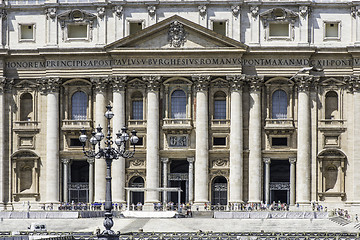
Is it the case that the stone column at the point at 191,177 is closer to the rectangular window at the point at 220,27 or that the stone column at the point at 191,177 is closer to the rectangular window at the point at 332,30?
the rectangular window at the point at 220,27

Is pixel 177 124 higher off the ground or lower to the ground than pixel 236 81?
lower

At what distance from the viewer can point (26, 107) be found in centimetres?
11881

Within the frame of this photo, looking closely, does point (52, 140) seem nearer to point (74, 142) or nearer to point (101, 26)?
point (74, 142)

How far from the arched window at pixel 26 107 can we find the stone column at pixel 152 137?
Result: 483 inches

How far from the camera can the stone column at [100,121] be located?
11556cm

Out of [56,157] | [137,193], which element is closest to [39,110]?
[56,157]

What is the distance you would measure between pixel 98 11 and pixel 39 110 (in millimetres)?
11591

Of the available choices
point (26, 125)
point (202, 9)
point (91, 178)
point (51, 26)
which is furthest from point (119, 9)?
point (91, 178)

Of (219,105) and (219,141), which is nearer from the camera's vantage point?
(219,141)

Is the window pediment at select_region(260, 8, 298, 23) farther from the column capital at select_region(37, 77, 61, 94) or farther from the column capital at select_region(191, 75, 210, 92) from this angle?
the column capital at select_region(37, 77, 61, 94)

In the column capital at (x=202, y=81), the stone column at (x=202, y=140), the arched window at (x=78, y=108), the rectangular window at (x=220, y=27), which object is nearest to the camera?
the stone column at (x=202, y=140)

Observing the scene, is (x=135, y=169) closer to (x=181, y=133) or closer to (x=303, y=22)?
(x=181, y=133)

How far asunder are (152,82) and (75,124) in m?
8.80

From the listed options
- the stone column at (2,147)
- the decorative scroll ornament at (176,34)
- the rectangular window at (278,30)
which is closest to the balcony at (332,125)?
the rectangular window at (278,30)
